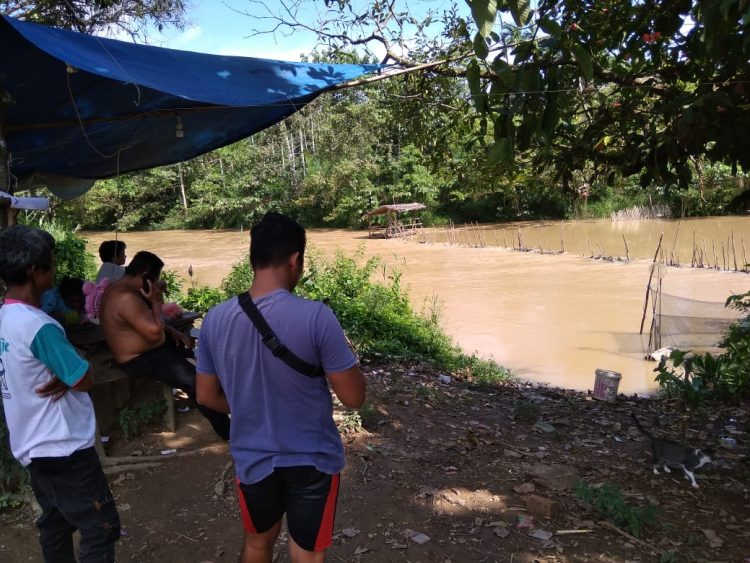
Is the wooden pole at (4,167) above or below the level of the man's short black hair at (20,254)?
above

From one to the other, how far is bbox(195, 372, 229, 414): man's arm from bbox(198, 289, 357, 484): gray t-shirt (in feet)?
0.20

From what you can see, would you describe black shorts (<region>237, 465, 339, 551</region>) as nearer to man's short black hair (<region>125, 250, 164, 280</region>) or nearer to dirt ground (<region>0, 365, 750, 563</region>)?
dirt ground (<region>0, 365, 750, 563</region>)

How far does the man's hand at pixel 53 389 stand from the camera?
185cm

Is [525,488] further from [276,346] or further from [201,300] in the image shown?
[201,300]

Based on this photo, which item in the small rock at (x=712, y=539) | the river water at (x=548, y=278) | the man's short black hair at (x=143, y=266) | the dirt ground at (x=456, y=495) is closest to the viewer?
the dirt ground at (x=456, y=495)

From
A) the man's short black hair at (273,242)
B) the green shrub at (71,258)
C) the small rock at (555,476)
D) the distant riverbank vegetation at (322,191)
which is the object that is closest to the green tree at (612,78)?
the man's short black hair at (273,242)

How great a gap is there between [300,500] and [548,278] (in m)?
17.8

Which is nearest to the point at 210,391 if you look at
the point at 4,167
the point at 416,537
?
the point at 416,537

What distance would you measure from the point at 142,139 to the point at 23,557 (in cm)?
308

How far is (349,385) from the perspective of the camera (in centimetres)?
162

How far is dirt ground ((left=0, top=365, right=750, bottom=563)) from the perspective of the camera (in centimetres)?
272

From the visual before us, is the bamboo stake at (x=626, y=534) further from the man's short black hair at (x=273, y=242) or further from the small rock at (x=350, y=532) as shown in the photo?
the man's short black hair at (x=273, y=242)

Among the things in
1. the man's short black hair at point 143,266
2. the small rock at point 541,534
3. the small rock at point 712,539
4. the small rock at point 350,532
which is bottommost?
the small rock at point 712,539

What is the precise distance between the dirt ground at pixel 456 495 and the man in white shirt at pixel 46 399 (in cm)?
84
